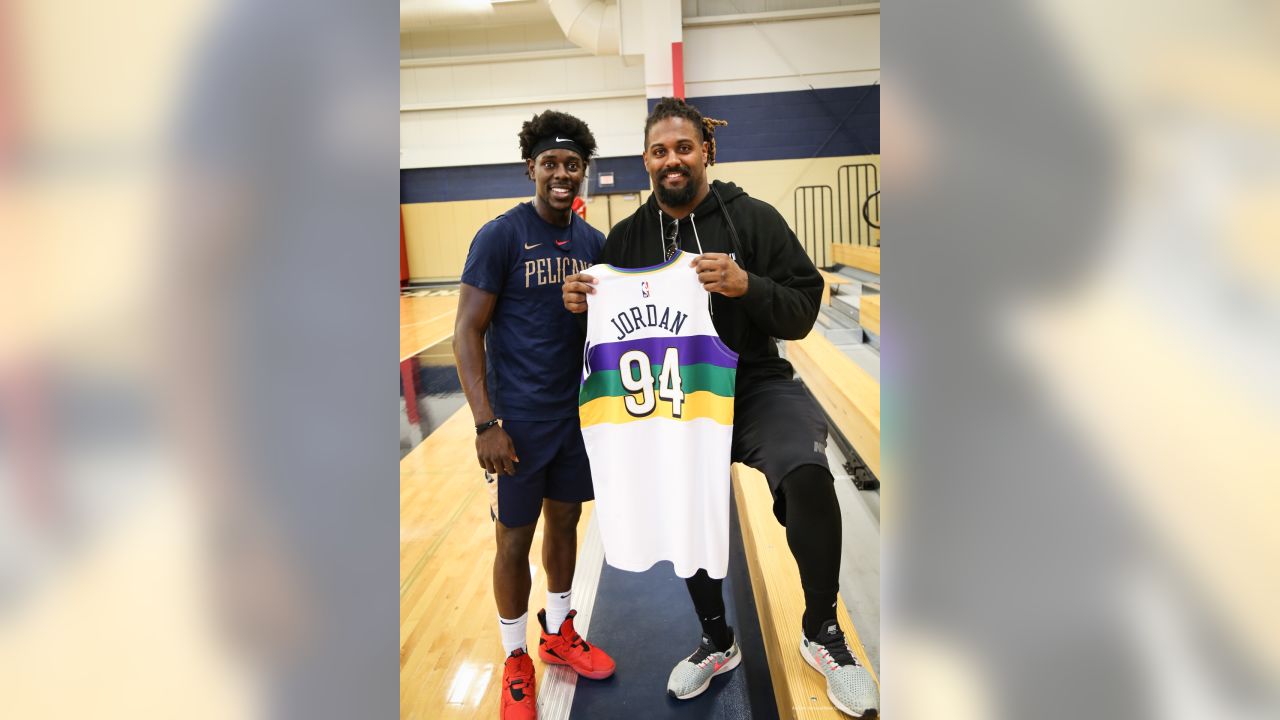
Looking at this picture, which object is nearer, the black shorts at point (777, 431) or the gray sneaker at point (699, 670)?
the black shorts at point (777, 431)

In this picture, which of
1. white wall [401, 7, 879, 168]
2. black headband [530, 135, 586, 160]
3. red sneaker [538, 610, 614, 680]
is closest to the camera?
black headband [530, 135, 586, 160]

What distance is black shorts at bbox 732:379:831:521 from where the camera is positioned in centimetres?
191

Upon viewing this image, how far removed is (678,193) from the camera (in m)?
2.13

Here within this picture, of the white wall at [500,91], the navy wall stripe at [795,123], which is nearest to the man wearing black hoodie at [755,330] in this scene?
the navy wall stripe at [795,123]

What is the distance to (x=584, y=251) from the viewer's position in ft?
7.54

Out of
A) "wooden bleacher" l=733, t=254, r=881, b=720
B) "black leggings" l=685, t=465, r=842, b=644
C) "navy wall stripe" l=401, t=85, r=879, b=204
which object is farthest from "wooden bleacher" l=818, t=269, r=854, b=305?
"black leggings" l=685, t=465, r=842, b=644

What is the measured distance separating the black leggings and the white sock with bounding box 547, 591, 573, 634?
3.00 ft

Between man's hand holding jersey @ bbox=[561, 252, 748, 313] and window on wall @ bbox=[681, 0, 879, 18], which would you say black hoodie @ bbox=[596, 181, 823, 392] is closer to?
man's hand holding jersey @ bbox=[561, 252, 748, 313]

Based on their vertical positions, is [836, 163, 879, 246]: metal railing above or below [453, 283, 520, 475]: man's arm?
above

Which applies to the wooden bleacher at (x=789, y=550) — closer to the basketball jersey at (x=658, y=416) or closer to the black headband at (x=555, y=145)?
the basketball jersey at (x=658, y=416)

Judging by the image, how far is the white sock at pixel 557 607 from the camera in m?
2.54
